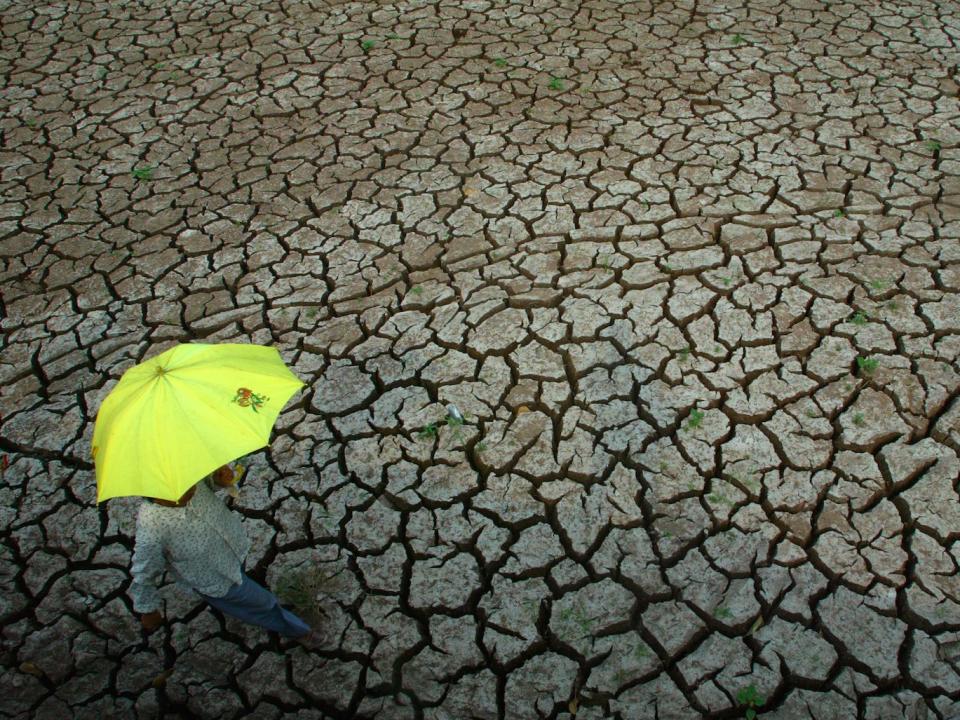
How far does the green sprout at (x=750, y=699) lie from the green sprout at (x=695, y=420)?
115cm

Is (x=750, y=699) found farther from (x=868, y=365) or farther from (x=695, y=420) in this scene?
(x=868, y=365)

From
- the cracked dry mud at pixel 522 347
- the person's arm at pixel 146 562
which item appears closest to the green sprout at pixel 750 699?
the cracked dry mud at pixel 522 347

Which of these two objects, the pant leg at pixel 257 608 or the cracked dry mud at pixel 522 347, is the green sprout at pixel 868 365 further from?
the pant leg at pixel 257 608

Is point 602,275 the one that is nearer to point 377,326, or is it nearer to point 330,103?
point 377,326

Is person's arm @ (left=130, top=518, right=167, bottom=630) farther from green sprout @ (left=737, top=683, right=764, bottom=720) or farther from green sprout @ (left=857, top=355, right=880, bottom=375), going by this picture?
green sprout @ (left=857, top=355, right=880, bottom=375)

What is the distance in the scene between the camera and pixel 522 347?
380 cm

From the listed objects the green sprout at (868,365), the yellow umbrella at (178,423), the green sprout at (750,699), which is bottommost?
the green sprout at (750,699)

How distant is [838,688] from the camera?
2.54m

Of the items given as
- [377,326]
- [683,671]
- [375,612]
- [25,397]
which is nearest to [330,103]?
[377,326]

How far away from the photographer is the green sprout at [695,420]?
11.1ft

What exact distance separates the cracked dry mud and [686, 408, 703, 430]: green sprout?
0.06 feet

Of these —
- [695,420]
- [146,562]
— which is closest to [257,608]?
[146,562]

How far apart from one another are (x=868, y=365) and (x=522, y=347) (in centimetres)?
162

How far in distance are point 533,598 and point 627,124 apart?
3.63m
